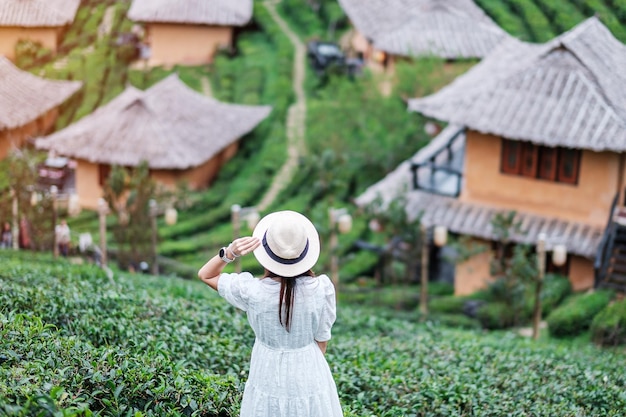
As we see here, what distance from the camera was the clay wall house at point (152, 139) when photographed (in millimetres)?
23391

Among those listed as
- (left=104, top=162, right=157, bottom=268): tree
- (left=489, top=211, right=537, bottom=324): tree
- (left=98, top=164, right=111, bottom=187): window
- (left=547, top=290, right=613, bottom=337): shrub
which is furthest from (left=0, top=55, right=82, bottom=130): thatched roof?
(left=547, top=290, right=613, bottom=337): shrub

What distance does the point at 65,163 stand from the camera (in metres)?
24.4

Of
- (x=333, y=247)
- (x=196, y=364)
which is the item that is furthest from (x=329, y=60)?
(x=196, y=364)

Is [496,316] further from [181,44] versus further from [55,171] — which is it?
[181,44]

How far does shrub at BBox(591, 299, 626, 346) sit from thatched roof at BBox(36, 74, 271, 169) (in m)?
12.2

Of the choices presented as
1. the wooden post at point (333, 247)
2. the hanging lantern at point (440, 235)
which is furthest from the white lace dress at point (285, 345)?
the hanging lantern at point (440, 235)

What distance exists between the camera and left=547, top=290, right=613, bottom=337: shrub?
1444cm

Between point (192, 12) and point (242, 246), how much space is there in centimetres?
2526

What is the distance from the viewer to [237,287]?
5051mm

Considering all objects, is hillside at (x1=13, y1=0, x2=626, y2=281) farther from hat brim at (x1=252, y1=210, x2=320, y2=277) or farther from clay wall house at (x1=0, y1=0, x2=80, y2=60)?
hat brim at (x1=252, y1=210, x2=320, y2=277)

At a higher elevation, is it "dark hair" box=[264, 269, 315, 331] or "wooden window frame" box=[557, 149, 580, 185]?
"wooden window frame" box=[557, 149, 580, 185]

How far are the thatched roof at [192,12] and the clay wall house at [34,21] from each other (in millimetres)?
7086

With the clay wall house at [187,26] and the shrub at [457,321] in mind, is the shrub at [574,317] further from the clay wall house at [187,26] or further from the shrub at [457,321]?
the clay wall house at [187,26]

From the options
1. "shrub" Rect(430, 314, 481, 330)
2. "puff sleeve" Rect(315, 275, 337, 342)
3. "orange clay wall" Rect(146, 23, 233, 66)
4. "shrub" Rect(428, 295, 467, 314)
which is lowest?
"shrub" Rect(430, 314, 481, 330)
